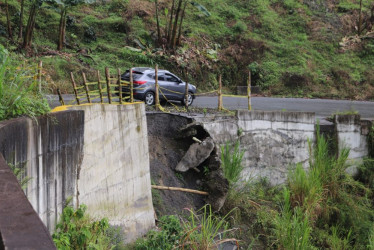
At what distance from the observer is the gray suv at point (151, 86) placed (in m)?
14.3

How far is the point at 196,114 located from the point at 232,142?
4.79ft

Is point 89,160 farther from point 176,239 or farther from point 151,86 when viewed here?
point 151,86

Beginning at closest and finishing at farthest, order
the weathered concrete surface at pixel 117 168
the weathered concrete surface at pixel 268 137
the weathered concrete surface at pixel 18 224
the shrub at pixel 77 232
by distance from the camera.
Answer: the weathered concrete surface at pixel 18 224 < the shrub at pixel 77 232 < the weathered concrete surface at pixel 117 168 < the weathered concrete surface at pixel 268 137

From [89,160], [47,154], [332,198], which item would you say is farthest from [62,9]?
[47,154]

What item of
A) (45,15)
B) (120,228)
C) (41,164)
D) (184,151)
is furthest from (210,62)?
(41,164)

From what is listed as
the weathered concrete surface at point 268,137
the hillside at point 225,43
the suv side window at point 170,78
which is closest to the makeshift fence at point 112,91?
the suv side window at point 170,78

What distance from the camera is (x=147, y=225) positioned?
28.9 feet

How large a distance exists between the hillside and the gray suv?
5.06 m

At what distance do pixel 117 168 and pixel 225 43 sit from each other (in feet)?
68.9

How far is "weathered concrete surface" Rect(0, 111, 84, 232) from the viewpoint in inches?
189

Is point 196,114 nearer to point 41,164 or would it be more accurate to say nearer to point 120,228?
point 120,228

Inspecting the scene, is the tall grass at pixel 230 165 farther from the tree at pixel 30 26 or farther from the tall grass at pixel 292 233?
the tree at pixel 30 26

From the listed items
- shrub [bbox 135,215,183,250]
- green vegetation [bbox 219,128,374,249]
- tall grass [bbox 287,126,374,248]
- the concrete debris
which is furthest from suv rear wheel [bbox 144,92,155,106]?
shrub [bbox 135,215,183,250]

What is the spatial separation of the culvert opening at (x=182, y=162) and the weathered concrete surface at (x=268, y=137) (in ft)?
2.68
